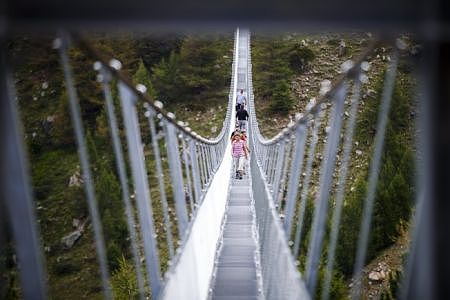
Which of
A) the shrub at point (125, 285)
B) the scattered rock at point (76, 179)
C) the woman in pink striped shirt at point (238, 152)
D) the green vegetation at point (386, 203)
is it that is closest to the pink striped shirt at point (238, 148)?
the woman in pink striped shirt at point (238, 152)

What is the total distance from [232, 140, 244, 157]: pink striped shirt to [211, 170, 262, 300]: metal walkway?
146 centimetres

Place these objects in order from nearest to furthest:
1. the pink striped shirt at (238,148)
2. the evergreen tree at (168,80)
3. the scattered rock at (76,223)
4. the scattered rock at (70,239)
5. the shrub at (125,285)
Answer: the pink striped shirt at (238,148) → the shrub at (125,285) → the scattered rock at (70,239) → the scattered rock at (76,223) → the evergreen tree at (168,80)

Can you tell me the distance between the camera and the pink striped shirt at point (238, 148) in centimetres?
870

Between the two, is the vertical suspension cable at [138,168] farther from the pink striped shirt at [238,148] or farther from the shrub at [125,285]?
the shrub at [125,285]

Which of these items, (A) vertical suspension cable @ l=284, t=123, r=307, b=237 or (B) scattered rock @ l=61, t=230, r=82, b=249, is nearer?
(A) vertical suspension cable @ l=284, t=123, r=307, b=237

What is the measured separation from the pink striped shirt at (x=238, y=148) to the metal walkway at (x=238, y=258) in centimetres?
146

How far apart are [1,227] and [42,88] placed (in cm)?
3528

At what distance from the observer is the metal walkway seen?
439cm

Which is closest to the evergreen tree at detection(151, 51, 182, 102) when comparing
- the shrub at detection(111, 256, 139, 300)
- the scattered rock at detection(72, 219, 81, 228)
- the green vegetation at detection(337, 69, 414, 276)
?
the scattered rock at detection(72, 219, 81, 228)

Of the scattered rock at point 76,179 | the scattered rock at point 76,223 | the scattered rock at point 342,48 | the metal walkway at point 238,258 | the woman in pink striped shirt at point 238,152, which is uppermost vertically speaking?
the scattered rock at point 342,48

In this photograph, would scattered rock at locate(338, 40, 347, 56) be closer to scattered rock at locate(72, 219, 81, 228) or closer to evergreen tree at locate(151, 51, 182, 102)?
evergreen tree at locate(151, 51, 182, 102)

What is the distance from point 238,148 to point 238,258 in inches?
146

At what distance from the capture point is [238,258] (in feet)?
16.8

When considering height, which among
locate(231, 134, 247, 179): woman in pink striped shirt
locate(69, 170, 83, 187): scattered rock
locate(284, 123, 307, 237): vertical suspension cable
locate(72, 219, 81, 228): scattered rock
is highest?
locate(284, 123, 307, 237): vertical suspension cable
